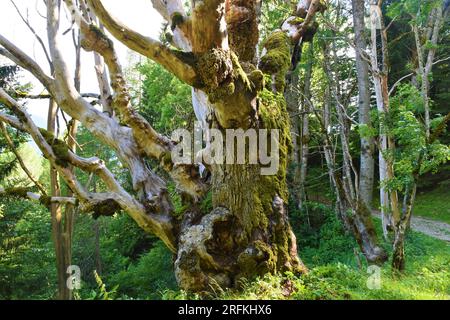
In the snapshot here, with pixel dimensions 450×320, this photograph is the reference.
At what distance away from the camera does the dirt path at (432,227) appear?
11641 mm

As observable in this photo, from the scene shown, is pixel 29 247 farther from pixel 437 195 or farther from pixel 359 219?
pixel 437 195

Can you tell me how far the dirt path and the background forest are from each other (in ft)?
0.15

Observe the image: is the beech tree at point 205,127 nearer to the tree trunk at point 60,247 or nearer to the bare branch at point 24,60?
the bare branch at point 24,60

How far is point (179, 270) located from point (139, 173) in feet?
5.19

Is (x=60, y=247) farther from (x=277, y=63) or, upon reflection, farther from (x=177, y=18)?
(x=177, y=18)

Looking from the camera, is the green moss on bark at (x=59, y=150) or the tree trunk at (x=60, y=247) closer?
the green moss on bark at (x=59, y=150)

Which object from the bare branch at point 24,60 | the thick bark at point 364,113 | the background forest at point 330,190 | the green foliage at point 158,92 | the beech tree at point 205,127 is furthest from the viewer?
the green foliage at point 158,92

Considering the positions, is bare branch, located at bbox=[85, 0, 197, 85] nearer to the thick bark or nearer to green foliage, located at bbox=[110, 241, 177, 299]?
the thick bark

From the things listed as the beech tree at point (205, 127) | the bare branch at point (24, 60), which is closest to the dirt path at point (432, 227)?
the beech tree at point (205, 127)

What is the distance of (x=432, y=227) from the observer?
12836 mm

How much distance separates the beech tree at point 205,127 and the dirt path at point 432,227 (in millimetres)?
9463

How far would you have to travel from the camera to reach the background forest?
454 cm
